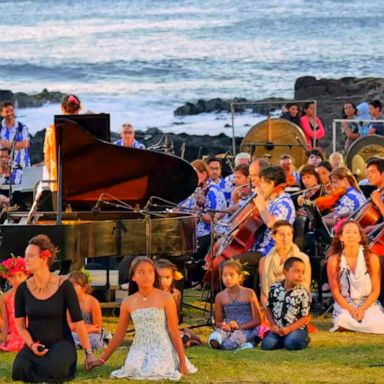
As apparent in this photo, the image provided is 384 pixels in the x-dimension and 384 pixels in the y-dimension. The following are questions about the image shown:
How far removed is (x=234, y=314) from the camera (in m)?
12.4

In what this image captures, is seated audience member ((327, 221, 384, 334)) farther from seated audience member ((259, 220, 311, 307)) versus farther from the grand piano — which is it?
the grand piano

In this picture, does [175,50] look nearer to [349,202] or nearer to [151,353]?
[349,202]

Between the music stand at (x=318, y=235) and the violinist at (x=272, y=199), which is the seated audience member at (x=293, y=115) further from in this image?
the violinist at (x=272, y=199)

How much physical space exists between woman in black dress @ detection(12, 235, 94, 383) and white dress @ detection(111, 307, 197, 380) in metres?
0.41

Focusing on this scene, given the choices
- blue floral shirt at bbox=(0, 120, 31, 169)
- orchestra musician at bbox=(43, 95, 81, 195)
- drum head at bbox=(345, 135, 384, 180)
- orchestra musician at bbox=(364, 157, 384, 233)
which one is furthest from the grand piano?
drum head at bbox=(345, 135, 384, 180)

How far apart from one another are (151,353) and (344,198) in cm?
428

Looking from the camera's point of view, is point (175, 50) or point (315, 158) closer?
Result: point (315, 158)

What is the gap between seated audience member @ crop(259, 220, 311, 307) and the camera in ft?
→ 41.5

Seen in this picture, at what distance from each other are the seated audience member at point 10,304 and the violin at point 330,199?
12.5ft

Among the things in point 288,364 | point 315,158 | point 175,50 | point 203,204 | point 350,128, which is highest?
point 175,50

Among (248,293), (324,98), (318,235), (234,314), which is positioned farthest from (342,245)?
(324,98)

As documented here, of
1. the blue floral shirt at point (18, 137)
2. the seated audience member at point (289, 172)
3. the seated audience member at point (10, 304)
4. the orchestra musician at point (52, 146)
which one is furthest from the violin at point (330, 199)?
the blue floral shirt at point (18, 137)

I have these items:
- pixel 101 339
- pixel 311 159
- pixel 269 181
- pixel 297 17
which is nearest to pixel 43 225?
pixel 101 339

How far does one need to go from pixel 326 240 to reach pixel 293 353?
2.29 metres
